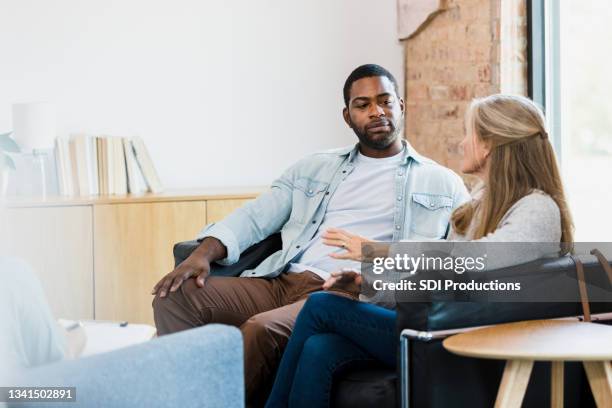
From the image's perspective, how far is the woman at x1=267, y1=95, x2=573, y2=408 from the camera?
232cm

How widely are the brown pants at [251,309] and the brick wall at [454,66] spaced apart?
5.56 ft

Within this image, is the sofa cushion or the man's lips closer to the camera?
the sofa cushion

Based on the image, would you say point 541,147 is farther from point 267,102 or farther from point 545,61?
point 267,102

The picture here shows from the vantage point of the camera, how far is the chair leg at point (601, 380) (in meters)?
2.09

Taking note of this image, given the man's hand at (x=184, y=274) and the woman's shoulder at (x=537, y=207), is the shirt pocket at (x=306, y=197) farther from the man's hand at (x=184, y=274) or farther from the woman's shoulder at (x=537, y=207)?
the woman's shoulder at (x=537, y=207)

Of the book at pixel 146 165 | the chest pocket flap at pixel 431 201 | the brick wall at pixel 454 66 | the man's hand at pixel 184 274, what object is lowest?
the man's hand at pixel 184 274

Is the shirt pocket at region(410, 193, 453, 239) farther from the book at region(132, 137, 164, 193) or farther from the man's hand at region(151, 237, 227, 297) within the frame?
the book at region(132, 137, 164, 193)

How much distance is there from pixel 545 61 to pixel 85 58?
2.12 metres

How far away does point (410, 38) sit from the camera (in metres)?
4.97

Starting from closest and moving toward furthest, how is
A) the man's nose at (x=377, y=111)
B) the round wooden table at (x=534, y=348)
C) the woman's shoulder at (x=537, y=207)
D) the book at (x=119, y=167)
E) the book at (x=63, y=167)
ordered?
1. the round wooden table at (x=534, y=348)
2. the woman's shoulder at (x=537, y=207)
3. the man's nose at (x=377, y=111)
4. the book at (x=63, y=167)
5. the book at (x=119, y=167)

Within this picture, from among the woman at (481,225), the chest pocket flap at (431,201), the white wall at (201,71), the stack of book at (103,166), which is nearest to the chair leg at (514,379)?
the woman at (481,225)

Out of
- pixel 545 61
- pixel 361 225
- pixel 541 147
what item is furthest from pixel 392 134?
pixel 545 61

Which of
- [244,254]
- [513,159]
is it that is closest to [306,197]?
[244,254]

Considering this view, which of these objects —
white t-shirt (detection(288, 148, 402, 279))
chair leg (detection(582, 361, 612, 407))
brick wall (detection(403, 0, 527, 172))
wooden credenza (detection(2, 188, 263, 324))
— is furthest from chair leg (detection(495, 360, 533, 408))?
brick wall (detection(403, 0, 527, 172))
